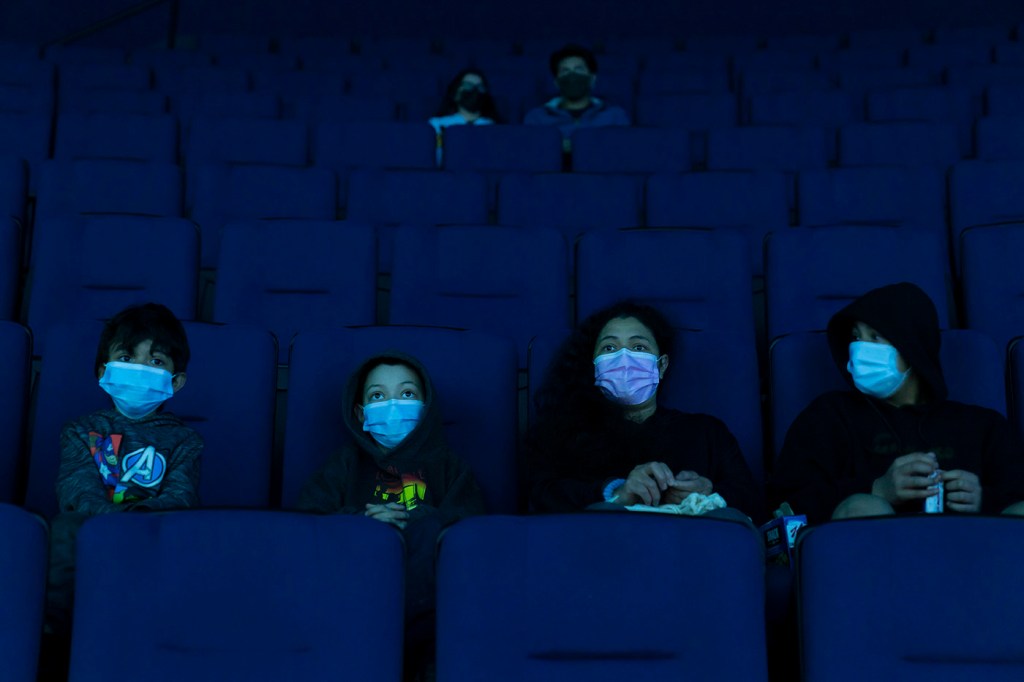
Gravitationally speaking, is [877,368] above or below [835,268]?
below

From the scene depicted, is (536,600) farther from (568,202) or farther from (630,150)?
(630,150)

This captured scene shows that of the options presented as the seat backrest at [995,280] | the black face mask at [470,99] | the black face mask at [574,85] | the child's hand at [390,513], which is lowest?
the child's hand at [390,513]

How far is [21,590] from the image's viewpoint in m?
0.75

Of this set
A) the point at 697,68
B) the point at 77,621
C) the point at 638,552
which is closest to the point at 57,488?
the point at 77,621

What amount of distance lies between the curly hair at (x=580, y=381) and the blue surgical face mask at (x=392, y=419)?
165 millimetres

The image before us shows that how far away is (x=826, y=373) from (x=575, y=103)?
4.54ft

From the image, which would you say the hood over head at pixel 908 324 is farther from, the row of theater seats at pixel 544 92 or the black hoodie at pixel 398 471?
the row of theater seats at pixel 544 92

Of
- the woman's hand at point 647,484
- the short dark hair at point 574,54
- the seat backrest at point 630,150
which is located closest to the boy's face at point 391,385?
the woman's hand at point 647,484

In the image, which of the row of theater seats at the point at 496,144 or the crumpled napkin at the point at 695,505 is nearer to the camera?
the crumpled napkin at the point at 695,505

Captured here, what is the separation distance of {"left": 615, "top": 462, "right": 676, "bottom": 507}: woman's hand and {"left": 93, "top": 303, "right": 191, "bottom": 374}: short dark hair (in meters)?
0.48

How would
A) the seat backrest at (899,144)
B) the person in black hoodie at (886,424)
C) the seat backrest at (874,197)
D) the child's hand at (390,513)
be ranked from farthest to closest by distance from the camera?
the seat backrest at (899,144)
the seat backrest at (874,197)
the person in black hoodie at (886,424)
the child's hand at (390,513)

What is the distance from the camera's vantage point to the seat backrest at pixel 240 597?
74cm

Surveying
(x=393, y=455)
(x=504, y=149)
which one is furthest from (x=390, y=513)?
(x=504, y=149)

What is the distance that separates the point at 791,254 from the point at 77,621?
103cm
